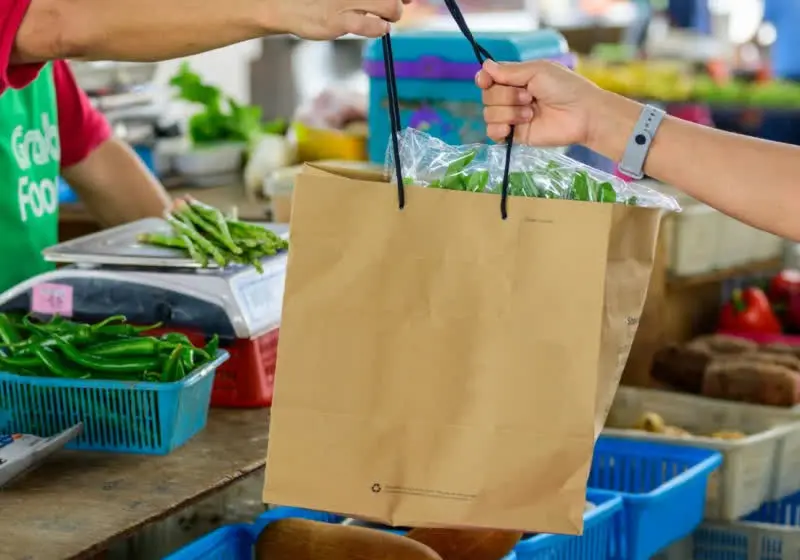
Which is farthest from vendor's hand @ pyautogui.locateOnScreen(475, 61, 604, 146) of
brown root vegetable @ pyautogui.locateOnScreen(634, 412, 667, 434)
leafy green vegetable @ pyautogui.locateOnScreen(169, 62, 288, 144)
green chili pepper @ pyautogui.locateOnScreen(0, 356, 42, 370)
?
leafy green vegetable @ pyautogui.locateOnScreen(169, 62, 288, 144)

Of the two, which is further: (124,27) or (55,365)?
(55,365)

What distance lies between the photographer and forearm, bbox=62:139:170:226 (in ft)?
10.9

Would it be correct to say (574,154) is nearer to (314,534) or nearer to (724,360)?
(724,360)

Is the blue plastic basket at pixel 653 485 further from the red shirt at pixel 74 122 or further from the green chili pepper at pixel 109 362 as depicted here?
the red shirt at pixel 74 122

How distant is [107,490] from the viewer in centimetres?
206

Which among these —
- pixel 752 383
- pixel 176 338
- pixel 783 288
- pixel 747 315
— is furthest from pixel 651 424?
pixel 176 338

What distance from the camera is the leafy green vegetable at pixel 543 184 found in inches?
66.4

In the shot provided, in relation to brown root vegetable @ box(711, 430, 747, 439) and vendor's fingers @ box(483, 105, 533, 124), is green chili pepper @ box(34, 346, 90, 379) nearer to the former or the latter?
vendor's fingers @ box(483, 105, 533, 124)

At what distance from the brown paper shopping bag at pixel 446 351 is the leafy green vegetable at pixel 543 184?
0.07 m

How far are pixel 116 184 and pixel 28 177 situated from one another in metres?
0.39

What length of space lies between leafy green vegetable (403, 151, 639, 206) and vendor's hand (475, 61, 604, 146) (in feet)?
0.45

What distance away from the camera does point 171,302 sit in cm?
249

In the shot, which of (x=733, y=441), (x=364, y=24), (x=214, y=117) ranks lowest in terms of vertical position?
(x=733, y=441)

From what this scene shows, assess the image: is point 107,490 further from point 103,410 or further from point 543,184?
point 543,184
